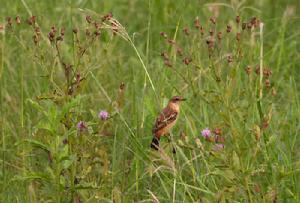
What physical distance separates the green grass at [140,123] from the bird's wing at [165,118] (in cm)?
9

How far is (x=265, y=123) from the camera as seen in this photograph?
154 inches

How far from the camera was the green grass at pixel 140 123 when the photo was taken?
4.13 metres

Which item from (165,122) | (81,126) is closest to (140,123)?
(165,122)

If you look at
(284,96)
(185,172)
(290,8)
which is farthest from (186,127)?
(290,8)

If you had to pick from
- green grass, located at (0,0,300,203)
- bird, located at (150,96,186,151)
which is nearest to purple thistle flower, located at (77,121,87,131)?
green grass, located at (0,0,300,203)

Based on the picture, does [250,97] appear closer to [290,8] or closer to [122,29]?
[122,29]

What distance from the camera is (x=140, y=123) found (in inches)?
208

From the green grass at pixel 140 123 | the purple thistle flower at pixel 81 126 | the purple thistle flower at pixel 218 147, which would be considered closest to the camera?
the purple thistle flower at pixel 218 147

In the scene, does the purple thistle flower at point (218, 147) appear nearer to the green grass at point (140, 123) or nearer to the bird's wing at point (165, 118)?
the green grass at point (140, 123)

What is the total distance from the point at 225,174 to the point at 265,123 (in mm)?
270

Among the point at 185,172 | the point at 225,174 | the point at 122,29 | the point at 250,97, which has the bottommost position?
the point at 185,172

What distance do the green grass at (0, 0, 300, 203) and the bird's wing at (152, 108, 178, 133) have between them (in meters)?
0.09

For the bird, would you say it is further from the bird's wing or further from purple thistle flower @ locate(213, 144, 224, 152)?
→ purple thistle flower @ locate(213, 144, 224, 152)

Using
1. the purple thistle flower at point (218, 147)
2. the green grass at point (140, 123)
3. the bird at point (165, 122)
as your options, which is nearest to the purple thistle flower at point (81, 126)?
the green grass at point (140, 123)
